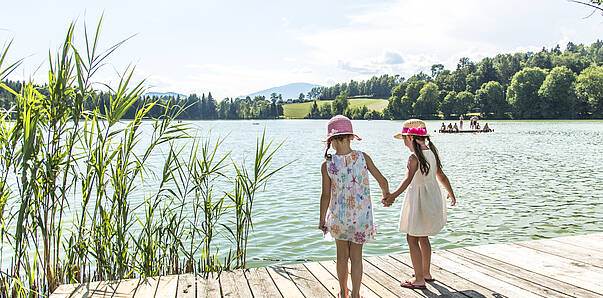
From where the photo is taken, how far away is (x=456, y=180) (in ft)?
48.0

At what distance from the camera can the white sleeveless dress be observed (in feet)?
11.6

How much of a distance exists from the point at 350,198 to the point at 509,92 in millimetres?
91057

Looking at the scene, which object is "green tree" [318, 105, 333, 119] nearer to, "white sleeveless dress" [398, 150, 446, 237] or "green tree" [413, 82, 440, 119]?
"green tree" [413, 82, 440, 119]

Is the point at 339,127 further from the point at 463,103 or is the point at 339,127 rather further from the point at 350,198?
the point at 463,103

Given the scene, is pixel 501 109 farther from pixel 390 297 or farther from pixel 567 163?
pixel 390 297

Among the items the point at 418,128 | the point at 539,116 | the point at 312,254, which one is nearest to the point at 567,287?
the point at 418,128

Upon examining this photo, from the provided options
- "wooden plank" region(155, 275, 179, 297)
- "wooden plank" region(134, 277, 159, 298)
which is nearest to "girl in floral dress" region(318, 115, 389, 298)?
"wooden plank" region(155, 275, 179, 297)

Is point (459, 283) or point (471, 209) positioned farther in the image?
point (471, 209)

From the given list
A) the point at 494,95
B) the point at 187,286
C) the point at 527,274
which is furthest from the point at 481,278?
the point at 494,95

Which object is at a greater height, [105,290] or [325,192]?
[325,192]

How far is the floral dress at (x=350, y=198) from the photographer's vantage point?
309cm

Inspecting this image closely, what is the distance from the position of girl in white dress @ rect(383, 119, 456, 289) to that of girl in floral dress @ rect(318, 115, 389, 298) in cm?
51

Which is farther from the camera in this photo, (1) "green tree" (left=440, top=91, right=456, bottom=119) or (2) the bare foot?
(1) "green tree" (left=440, top=91, right=456, bottom=119)

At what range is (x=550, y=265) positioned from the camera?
13.3 feet
